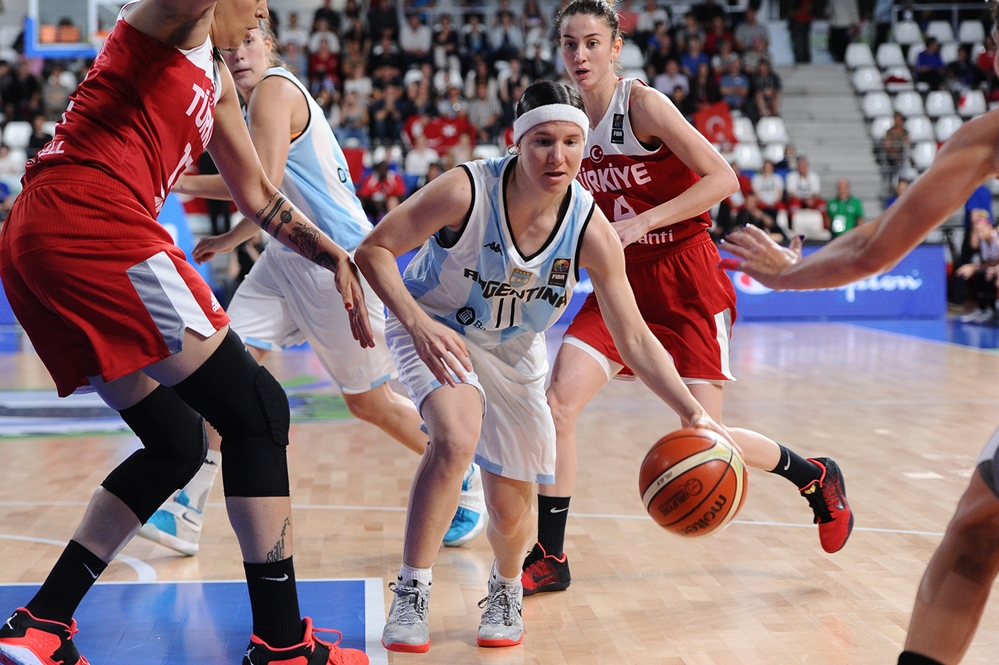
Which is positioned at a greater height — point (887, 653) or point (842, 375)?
point (887, 653)

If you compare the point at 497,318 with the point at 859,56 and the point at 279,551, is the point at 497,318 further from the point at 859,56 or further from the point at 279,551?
the point at 859,56

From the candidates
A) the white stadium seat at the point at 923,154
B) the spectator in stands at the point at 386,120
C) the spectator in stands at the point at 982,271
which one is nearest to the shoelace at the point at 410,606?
the spectator in stands at the point at 982,271

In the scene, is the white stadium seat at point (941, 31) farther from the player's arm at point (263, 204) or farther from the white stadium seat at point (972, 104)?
the player's arm at point (263, 204)

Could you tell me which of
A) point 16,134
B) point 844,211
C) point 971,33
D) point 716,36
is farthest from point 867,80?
point 16,134

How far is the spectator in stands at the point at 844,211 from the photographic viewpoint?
16094 millimetres

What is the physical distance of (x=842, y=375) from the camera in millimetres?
9297

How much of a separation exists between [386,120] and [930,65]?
10621mm

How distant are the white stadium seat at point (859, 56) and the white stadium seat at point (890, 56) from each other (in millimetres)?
210

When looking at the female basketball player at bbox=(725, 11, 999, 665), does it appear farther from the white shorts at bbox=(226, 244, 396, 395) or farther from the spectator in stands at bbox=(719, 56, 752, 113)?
the spectator in stands at bbox=(719, 56, 752, 113)

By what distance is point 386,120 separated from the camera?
17000 millimetres

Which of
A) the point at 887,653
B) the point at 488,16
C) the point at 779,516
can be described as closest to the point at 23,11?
the point at 488,16

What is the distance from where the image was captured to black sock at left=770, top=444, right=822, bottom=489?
4195mm

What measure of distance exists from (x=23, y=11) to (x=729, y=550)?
19310mm

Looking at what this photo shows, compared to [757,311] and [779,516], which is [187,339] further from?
[757,311]
